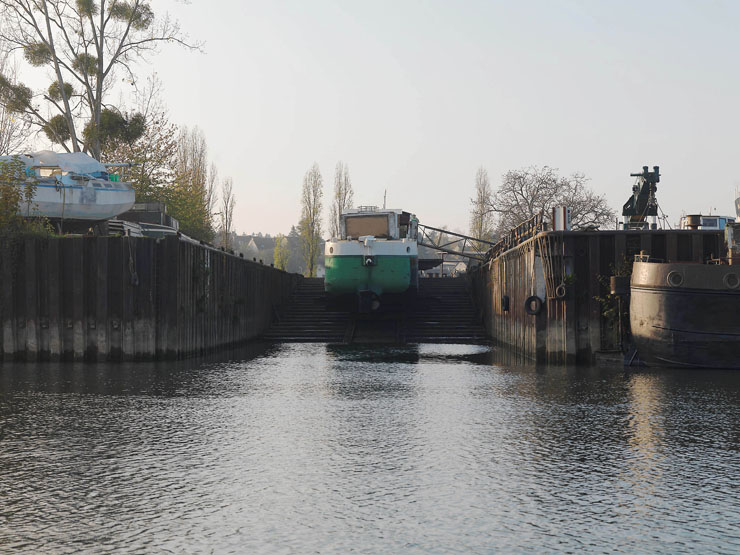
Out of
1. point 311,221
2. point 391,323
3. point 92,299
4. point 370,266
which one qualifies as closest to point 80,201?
point 92,299

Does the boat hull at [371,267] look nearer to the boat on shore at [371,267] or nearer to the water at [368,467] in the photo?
the boat on shore at [371,267]

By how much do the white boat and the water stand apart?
537 inches

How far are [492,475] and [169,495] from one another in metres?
3.20

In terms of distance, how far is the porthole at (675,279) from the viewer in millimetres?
19328

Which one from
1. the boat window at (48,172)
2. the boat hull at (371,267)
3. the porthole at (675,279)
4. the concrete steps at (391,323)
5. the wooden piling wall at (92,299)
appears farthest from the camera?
the boat hull at (371,267)

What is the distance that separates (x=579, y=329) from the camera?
71.9ft

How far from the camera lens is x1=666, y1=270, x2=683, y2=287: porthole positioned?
63.4 ft

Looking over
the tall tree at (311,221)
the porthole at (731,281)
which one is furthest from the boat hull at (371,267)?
the tall tree at (311,221)

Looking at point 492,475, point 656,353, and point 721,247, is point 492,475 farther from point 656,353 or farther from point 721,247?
point 721,247

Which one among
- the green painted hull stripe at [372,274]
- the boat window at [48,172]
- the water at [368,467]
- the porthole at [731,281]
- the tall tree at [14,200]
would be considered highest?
the boat window at [48,172]

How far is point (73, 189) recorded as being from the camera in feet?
93.9

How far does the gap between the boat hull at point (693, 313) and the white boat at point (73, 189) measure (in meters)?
18.9

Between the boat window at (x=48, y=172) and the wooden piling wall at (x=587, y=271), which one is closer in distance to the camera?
the wooden piling wall at (x=587, y=271)

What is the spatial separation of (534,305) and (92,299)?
40.0ft
